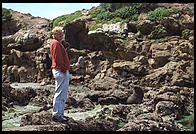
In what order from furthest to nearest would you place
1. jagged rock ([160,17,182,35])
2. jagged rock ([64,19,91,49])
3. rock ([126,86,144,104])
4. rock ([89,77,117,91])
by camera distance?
1. jagged rock ([64,19,91,49])
2. jagged rock ([160,17,182,35])
3. rock ([89,77,117,91])
4. rock ([126,86,144,104])

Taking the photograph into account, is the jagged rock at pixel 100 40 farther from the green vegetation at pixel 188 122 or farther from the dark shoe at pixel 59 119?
the dark shoe at pixel 59 119

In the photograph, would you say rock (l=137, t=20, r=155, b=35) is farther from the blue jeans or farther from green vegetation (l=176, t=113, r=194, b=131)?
the blue jeans

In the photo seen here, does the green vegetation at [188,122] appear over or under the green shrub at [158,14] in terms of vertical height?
under

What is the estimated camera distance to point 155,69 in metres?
20.6

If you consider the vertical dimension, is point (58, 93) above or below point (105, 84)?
above

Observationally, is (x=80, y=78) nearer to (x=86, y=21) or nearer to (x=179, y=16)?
(x=86, y=21)

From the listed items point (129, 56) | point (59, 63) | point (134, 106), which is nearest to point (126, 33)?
point (129, 56)

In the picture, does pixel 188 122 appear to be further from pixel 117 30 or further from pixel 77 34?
pixel 77 34

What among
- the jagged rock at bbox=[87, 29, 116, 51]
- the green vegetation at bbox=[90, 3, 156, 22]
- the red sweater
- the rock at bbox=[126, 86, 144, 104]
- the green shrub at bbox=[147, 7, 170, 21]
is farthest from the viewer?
the green vegetation at bbox=[90, 3, 156, 22]

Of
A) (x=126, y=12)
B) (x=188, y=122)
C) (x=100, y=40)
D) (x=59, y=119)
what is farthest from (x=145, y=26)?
(x=59, y=119)

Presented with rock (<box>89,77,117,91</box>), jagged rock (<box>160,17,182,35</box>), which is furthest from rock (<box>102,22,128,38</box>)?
rock (<box>89,77,117,91</box>)

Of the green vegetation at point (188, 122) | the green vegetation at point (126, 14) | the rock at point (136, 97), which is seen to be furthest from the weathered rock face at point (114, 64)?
the green vegetation at point (126, 14)

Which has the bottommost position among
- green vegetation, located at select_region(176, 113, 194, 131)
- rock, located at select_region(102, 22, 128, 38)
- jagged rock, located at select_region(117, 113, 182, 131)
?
green vegetation, located at select_region(176, 113, 194, 131)

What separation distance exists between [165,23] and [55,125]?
1550cm
